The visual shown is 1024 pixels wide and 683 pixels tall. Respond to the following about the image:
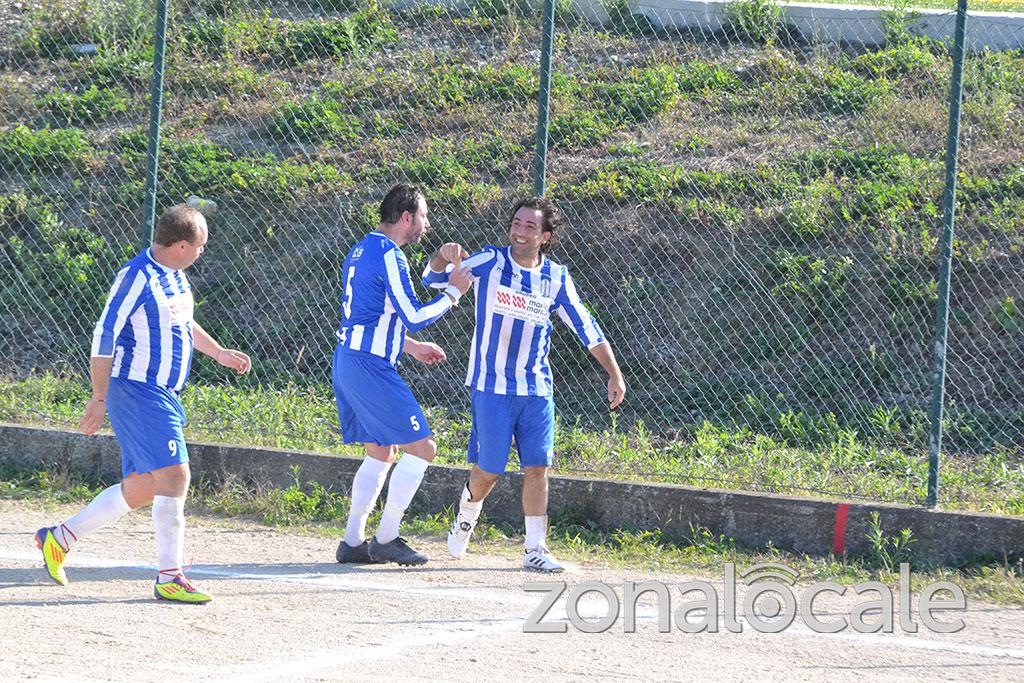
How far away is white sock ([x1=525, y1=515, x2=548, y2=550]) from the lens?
6.48 meters

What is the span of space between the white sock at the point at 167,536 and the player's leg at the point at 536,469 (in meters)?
1.79

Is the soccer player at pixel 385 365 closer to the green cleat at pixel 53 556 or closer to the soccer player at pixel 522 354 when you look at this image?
the soccer player at pixel 522 354

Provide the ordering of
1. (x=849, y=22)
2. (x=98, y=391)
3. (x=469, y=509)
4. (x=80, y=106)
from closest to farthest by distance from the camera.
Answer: (x=98, y=391), (x=469, y=509), (x=80, y=106), (x=849, y=22)

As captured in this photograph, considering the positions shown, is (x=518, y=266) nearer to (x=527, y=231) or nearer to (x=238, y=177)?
(x=527, y=231)

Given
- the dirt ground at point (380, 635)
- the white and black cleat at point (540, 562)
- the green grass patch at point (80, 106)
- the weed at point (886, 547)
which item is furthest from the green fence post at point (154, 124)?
the weed at point (886, 547)

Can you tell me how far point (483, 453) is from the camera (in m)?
6.54

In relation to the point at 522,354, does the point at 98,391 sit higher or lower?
lower

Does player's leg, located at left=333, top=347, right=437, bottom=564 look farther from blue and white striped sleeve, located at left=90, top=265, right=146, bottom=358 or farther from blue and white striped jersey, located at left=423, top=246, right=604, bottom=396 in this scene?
blue and white striped sleeve, located at left=90, top=265, right=146, bottom=358

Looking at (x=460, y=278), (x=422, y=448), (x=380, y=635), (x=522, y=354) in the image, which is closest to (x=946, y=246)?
(x=522, y=354)

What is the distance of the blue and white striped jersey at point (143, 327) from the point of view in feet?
18.1

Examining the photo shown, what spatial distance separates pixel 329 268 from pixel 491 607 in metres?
5.66

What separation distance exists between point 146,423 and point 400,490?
1.43 m

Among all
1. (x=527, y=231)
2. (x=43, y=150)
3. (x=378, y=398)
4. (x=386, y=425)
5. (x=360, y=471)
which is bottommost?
(x=360, y=471)

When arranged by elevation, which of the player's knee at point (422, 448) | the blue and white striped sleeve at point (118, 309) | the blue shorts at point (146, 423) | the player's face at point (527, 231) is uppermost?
the player's face at point (527, 231)
